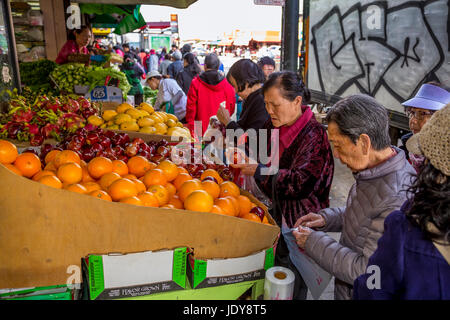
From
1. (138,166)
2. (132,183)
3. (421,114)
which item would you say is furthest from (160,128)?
(421,114)

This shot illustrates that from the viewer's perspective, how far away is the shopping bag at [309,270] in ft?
5.21

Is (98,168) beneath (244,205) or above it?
above

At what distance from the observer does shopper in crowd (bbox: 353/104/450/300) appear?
848 millimetres

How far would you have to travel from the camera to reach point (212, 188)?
191 centimetres

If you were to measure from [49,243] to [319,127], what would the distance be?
1659mm

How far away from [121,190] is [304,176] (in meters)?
1.10

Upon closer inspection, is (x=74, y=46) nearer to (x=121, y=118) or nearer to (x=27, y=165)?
(x=121, y=118)

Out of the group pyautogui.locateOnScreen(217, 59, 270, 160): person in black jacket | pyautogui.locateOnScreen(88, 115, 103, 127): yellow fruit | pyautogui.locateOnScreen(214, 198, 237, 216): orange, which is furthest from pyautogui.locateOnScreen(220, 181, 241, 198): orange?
pyautogui.locateOnScreen(88, 115, 103, 127): yellow fruit

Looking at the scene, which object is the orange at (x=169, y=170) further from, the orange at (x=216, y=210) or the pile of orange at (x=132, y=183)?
the orange at (x=216, y=210)

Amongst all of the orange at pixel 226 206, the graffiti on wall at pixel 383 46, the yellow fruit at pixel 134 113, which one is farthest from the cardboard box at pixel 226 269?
the graffiti on wall at pixel 383 46
